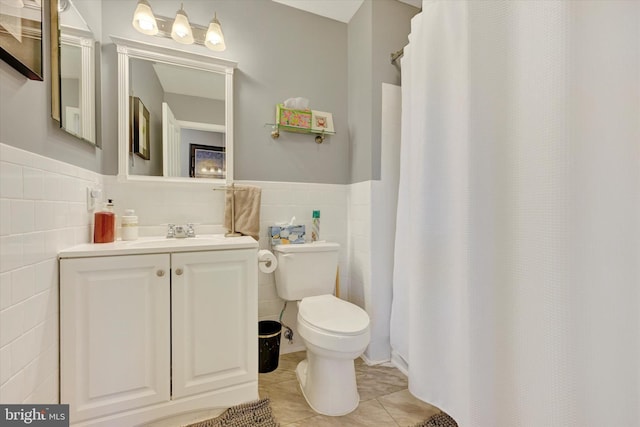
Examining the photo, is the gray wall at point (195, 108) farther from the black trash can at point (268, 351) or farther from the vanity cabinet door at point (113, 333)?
the black trash can at point (268, 351)

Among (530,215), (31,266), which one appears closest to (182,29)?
(31,266)

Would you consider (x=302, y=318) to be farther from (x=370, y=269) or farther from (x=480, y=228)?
(x=480, y=228)

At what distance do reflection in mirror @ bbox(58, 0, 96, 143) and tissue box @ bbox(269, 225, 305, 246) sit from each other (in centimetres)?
104

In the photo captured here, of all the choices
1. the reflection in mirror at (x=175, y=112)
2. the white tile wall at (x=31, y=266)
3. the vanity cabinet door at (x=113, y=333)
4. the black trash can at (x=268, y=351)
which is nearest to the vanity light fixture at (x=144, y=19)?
the reflection in mirror at (x=175, y=112)

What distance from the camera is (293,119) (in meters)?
1.72

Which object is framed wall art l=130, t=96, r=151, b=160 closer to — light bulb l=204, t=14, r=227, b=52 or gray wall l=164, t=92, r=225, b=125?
gray wall l=164, t=92, r=225, b=125

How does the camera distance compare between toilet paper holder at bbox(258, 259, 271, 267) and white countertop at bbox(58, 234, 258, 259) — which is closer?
white countertop at bbox(58, 234, 258, 259)

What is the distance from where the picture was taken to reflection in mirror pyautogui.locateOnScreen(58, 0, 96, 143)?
1.05 metres

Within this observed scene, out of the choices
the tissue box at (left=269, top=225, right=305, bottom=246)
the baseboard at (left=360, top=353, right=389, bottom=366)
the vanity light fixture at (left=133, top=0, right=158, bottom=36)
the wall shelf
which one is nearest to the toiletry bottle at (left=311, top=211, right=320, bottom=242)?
the tissue box at (left=269, top=225, right=305, bottom=246)

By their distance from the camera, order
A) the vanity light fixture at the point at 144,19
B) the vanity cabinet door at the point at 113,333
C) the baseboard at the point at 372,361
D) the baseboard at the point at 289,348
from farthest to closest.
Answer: the baseboard at the point at 289,348 < the baseboard at the point at 372,361 < the vanity light fixture at the point at 144,19 < the vanity cabinet door at the point at 113,333

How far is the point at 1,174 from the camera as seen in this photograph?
70 centimetres

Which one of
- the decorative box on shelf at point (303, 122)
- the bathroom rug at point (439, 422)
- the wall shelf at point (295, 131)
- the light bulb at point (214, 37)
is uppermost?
the light bulb at point (214, 37)

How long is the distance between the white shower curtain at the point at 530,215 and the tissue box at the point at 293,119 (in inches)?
32.9

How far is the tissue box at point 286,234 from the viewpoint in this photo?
168 centimetres
